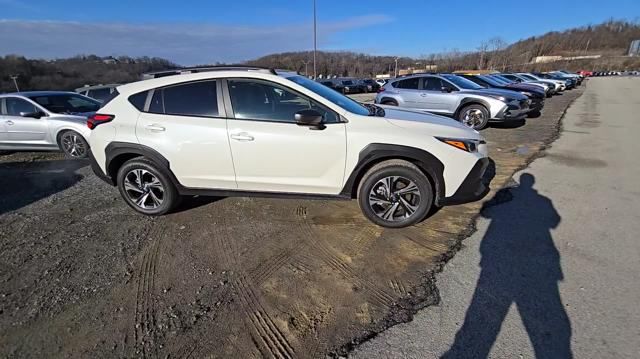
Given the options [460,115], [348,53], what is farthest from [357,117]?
[348,53]

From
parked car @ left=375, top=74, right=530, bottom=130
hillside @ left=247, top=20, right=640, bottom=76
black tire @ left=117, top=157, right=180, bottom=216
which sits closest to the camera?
black tire @ left=117, top=157, right=180, bottom=216

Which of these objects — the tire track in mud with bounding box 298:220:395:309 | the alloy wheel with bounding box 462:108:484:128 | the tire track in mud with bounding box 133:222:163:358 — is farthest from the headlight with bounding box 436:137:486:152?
the alloy wheel with bounding box 462:108:484:128

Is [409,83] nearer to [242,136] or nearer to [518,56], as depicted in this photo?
[242,136]

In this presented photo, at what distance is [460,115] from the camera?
9.74m

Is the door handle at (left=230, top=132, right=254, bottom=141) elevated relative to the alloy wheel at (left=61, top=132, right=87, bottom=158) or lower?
elevated

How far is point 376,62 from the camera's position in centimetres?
11750

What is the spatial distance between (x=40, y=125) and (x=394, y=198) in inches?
319

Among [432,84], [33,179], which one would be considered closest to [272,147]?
[33,179]

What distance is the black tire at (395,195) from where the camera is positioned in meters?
3.54

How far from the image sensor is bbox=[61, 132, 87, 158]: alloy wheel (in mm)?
7258

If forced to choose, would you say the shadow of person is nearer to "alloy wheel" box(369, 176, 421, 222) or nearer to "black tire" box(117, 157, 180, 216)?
"alloy wheel" box(369, 176, 421, 222)

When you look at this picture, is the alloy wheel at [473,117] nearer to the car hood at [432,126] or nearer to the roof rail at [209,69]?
the car hood at [432,126]

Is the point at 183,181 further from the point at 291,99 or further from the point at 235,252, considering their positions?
the point at 291,99

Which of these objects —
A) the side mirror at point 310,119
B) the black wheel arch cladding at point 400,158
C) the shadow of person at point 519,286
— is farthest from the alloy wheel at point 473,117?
the side mirror at point 310,119
